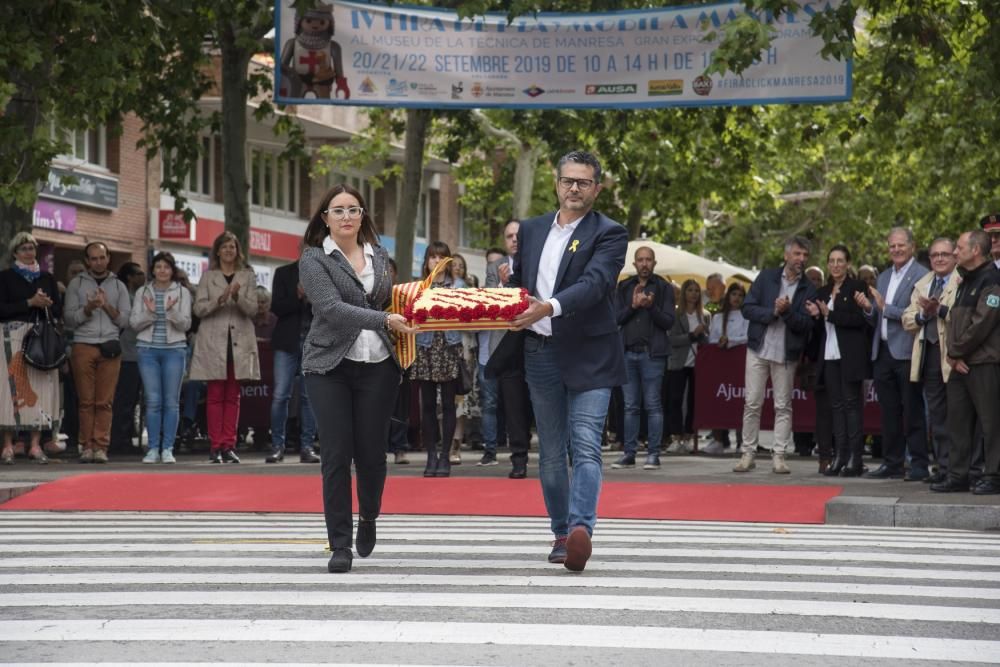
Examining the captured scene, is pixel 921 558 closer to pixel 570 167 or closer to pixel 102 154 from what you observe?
pixel 570 167

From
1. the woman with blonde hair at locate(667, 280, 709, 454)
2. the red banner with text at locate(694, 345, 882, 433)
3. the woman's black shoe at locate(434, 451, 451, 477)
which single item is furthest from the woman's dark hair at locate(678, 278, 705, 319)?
the woman's black shoe at locate(434, 451, 451, 477)

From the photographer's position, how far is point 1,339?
17.2 meters

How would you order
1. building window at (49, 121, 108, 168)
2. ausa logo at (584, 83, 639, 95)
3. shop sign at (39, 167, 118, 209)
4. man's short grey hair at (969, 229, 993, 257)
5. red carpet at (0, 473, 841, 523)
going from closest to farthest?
red carpet at (0, 473, 841, 523) < man's short grey hair at (969, 229, 993, 257) < ausa logo at (584, 83, 639, 95) < shop sign at (39, 167, 118, 209) < building window at (49, 121, 108, 168)

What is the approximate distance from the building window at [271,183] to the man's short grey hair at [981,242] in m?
31.6

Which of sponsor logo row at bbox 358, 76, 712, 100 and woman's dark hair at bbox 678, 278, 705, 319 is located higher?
sponsor logo row at bbox 358, 76, 712, 100

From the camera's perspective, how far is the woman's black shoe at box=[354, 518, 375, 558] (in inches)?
356

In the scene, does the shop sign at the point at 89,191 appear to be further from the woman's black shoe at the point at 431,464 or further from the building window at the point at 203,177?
the woman's black shoe at the point at 431,464

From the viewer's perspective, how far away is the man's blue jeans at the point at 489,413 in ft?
57.3

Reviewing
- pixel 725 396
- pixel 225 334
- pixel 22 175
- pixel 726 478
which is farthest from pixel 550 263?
pixel 725 396

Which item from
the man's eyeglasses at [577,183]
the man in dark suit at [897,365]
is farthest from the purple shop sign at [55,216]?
the man's eyeglasses at [577,183]

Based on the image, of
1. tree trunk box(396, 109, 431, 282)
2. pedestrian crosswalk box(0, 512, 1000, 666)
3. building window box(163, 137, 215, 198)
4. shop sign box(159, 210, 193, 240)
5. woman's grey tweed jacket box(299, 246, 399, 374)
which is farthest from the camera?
building window box(163, 137, 215, 198)

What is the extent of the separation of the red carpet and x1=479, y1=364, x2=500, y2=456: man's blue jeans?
247 centimetres

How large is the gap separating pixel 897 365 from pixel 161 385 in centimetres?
733

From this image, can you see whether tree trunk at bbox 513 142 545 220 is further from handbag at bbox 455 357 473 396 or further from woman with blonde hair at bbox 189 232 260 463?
handbag at bbox 455 357 473 396
